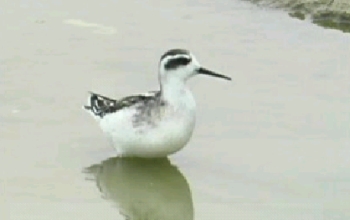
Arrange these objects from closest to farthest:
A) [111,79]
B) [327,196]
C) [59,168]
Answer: [327,196], [59,168], [111,79]

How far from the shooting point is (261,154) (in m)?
8.66

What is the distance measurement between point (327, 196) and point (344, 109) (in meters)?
1.71

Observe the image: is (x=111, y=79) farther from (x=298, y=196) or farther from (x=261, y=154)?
(x=298, y=196)

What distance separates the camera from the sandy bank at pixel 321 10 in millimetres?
12352

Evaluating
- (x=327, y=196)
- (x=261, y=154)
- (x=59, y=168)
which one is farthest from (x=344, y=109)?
(x=59, y=168)

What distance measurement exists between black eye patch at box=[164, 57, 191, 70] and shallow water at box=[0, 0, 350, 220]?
27.5 inches

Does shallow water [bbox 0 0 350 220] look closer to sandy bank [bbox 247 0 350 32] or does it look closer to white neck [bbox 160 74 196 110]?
sandy bank [bbox 247 0 350 32]

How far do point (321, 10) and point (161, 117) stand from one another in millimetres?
4731

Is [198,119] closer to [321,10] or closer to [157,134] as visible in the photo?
[157,134]

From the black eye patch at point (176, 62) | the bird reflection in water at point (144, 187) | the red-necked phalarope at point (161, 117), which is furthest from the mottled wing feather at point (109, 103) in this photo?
the bird reflection in water at point (144, 187)

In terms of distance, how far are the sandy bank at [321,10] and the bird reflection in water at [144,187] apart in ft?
13.3

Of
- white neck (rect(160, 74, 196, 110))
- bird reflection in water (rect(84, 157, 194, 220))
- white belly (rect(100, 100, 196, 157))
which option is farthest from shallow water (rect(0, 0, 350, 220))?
white neck (rect(160, 74, 196, 110))

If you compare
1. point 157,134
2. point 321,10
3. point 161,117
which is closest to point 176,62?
point 161,117

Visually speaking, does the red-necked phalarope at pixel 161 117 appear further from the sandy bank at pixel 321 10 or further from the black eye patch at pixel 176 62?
the sandy bank at pixel 321 10
